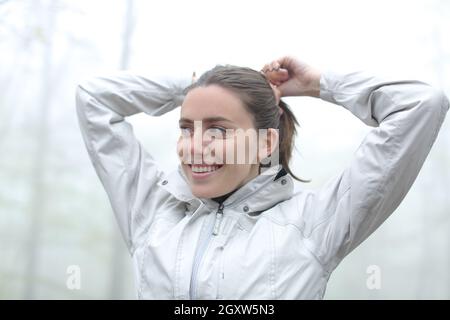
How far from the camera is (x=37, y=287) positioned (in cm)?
186

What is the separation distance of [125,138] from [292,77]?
398 millimetres

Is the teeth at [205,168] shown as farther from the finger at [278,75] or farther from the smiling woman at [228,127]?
the finger at [278,75]

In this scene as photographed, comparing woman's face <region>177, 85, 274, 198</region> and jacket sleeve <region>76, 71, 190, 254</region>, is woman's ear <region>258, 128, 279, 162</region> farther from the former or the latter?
jacket sleeve <region>76, 71, 190, 254</region>

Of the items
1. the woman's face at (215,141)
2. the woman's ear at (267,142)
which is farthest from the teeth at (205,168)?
the woman's ear at (267,142)

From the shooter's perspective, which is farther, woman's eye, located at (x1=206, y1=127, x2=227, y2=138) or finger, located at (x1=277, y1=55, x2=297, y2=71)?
finger, located at (x1=277, y1=55, x2=297, y2=71)

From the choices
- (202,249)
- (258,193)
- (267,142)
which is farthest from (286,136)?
(202,249)

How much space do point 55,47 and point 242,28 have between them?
2.36ft

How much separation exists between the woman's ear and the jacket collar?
4 cm

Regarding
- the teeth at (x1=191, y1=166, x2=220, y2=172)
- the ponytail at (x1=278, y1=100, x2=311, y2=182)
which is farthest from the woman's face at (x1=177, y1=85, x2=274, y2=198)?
the ponytail at (x1=278, y1=100, x2=311, y2=182)

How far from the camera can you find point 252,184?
0.95 m

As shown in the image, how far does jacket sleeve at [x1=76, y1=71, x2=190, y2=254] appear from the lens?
107 cm
